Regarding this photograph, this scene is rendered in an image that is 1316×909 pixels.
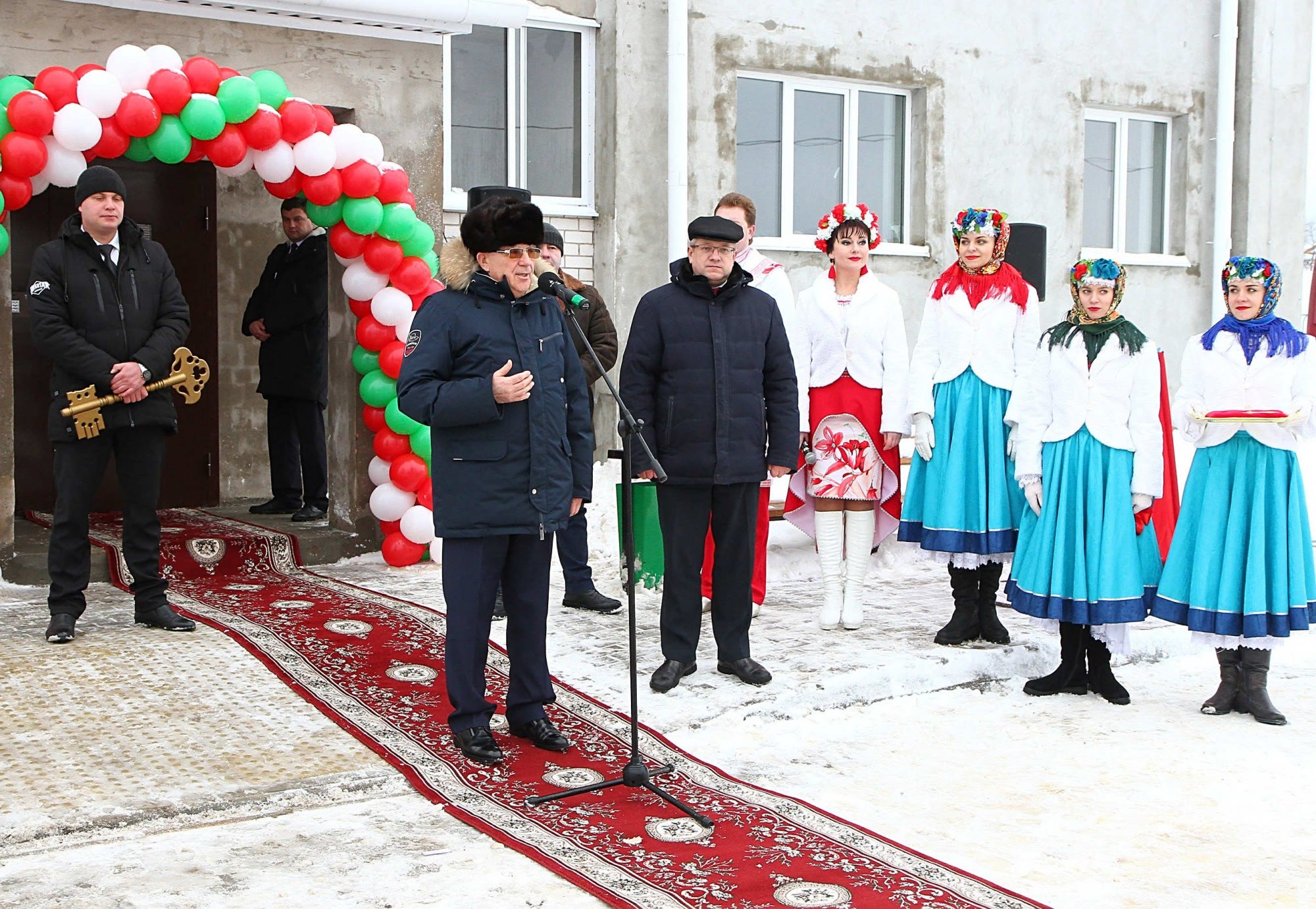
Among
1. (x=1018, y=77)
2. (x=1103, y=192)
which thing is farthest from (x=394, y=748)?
(x=1103, y=192)

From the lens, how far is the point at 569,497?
14.9ft

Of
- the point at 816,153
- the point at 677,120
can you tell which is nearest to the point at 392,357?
the point at 677,120

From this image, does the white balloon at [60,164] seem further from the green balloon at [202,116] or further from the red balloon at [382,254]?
the red balloon at [382,254]

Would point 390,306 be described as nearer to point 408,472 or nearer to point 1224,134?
point 408,472

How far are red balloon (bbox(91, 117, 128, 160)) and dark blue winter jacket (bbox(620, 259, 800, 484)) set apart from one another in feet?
9.40

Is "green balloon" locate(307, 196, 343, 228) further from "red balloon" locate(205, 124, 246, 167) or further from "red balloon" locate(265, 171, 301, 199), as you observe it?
"red balloon" locate(205, 124, 246, 167)

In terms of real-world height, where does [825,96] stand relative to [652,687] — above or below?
above

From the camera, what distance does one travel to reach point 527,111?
1030 cm

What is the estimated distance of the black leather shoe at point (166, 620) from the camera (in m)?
5.98

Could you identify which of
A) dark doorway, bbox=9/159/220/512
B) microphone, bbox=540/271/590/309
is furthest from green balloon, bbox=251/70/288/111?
microphone, bbox=540/271/590/309

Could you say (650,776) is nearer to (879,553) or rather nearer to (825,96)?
(879,553)

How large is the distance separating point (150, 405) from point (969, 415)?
3.55 metres

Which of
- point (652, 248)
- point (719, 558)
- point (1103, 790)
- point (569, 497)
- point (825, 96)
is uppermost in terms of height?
point (825, 96)

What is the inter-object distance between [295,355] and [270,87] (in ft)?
6.29
